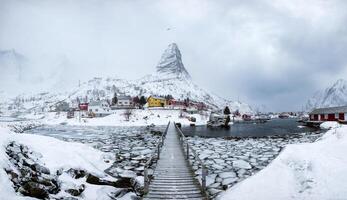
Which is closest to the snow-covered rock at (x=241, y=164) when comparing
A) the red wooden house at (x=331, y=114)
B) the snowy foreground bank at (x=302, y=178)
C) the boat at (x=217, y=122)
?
the snowy foreground bank at (x=302, y=178)

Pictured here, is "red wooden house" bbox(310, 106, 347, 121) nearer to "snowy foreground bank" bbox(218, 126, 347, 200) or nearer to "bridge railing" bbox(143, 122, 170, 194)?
"bridge railing" bbox(143, 122, 170, 194)

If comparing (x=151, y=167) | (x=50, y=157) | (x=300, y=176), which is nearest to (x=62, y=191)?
(x=50, y=157)

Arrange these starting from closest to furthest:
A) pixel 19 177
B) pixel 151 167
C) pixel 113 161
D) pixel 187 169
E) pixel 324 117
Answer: pixel 19 177, pixel 187 169, pixel 151 167, pixel 113 161, pixel 324 117

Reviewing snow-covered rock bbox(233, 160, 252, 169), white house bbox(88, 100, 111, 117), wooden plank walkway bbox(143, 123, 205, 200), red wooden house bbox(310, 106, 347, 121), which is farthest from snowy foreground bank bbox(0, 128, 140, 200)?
white house bbox(88, 100, 111, 117)

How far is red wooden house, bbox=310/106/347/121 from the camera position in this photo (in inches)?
2426

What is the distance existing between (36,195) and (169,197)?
15.3 feet

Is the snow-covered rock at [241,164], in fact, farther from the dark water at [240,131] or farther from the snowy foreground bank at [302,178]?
the dark water at [240,131]

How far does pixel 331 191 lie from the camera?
834 centimetres

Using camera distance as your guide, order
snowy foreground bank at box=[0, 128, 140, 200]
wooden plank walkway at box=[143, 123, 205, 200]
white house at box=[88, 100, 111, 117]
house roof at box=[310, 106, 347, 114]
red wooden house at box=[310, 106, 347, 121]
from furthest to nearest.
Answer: white house at box=[88, 100, 111, 117], house roof at box=[310, 106, 347, 114], red wooden house at box=[310, 106, 347, 121], wooden plank walkway at box=[143, 123, 205, 200], snowy foreground bank at box=[0, 128, 140, 200]

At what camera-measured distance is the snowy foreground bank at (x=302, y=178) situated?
8609mm

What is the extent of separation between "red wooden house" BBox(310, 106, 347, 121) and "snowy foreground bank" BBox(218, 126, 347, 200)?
59.9 m

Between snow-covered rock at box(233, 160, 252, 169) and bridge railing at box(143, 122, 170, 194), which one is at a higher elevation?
bridge railing at box(143, 122, 170, 194)

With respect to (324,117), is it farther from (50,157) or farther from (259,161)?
(50,157)

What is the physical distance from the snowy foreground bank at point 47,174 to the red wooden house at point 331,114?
65430 millimetres
